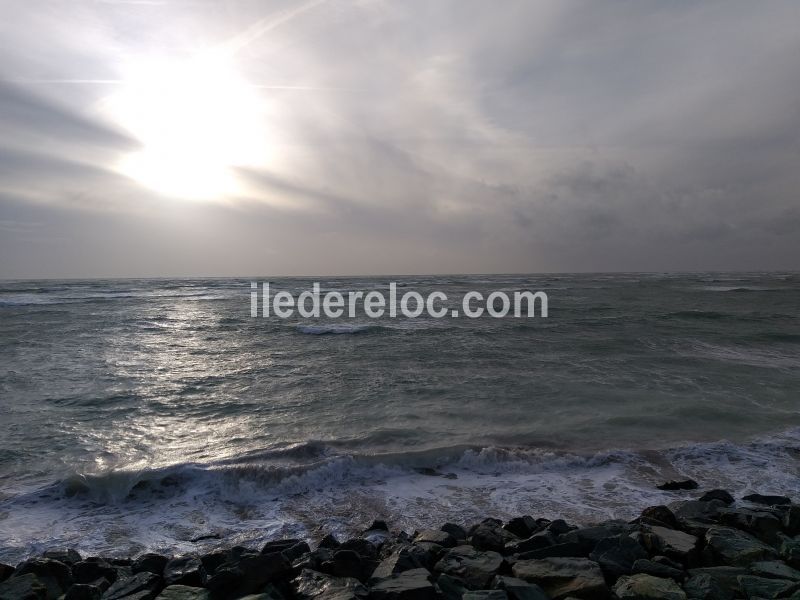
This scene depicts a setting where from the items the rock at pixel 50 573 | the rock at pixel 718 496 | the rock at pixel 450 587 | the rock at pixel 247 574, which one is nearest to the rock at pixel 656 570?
the rock at pixel 450 587

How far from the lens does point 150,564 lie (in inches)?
181

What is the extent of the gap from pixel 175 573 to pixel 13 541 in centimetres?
231

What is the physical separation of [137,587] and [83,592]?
0.41 m

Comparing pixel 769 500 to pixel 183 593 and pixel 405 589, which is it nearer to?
pixel 405 589

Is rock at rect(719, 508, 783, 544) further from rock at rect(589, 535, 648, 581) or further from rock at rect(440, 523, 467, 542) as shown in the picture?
rock at rect(440, 523, 467, 542)

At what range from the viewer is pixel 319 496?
6590 mm

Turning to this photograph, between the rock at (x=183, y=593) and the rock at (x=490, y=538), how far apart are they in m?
2.44

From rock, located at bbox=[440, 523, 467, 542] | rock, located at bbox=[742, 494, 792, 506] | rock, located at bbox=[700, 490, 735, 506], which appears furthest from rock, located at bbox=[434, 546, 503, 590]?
rock, located at bbox=[742, 494, 792, 506]

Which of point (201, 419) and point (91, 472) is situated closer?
point (91, 472)

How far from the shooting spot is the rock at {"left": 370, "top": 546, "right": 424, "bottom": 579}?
165 inches

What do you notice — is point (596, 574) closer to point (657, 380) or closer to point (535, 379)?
point (535, 379)

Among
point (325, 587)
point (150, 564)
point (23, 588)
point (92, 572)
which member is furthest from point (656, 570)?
point (23, 588)

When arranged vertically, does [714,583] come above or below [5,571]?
above

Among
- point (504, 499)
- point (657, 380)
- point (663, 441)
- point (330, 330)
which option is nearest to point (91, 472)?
point (504, 499)
